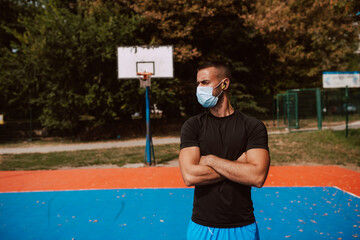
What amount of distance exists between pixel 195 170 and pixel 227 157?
27 centimetres

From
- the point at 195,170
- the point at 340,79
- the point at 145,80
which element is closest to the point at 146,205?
the point at 195,170

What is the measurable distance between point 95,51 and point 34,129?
730 centimetres

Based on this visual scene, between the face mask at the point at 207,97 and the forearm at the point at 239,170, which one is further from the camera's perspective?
the face mask at the point at 207,97

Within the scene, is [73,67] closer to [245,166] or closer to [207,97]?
[207,97]

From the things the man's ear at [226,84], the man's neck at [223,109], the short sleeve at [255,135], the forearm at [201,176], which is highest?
the man's ear at [226,84]

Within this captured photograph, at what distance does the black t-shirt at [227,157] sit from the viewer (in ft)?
7.45

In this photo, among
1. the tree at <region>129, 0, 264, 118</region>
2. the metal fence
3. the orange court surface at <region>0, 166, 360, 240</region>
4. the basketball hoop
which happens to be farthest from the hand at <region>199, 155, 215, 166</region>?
the metal fence

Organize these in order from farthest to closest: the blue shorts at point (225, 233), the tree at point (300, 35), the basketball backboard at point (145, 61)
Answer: the tree at point (300, 35), the basketball backboard at point (145, 61), the blue shorts at point (225, 233)

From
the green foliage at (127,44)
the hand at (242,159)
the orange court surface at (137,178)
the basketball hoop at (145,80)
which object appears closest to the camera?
the hand at (242,159)

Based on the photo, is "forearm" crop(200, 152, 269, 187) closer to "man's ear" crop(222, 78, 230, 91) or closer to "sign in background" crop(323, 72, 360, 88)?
"man's ear" crop(222, 78, 230, 91)

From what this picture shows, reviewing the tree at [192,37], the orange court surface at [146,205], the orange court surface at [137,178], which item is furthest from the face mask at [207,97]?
the tree at [192,37]

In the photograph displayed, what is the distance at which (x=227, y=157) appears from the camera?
235 cm

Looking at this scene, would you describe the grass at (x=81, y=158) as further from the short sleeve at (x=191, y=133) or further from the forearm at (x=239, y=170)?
the forearm at (x=239, y=170)

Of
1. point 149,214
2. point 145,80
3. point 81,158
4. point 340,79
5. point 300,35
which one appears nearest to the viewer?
point 149,214
